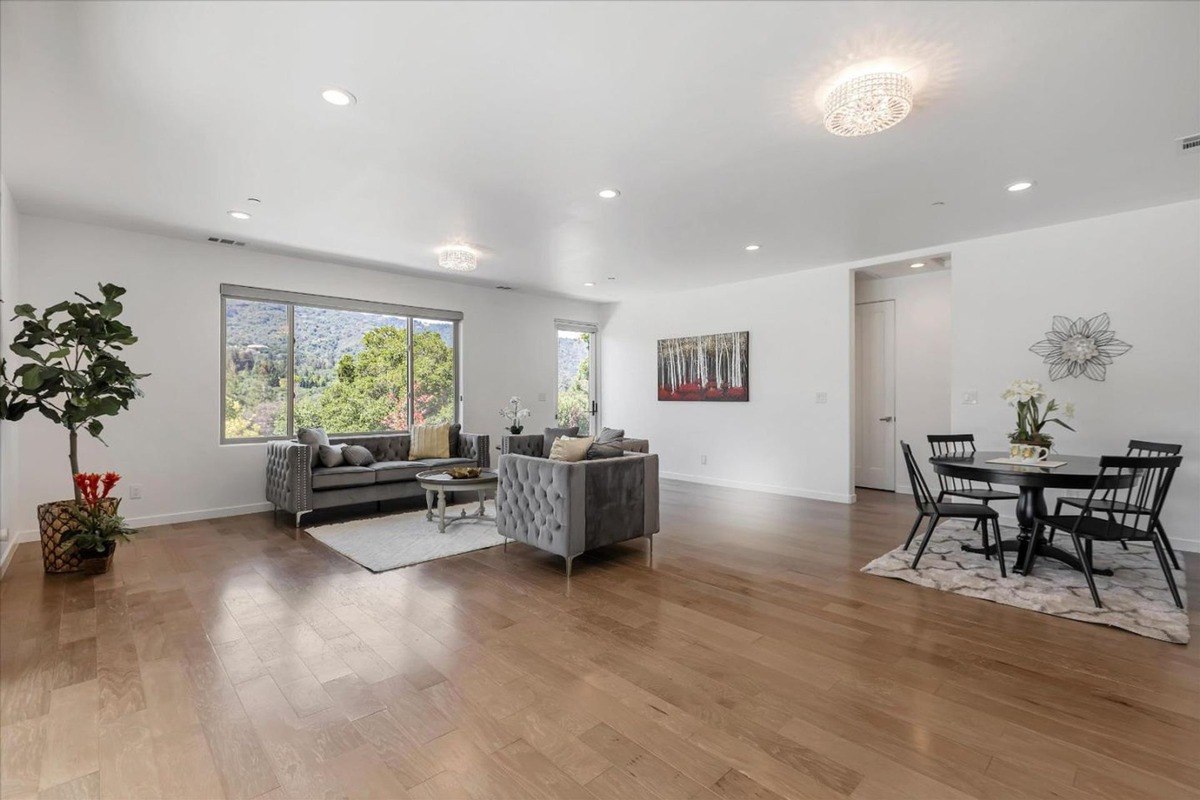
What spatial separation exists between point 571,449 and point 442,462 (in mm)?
2434

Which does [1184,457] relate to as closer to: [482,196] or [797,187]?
[797,187]

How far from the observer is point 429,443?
638 cm

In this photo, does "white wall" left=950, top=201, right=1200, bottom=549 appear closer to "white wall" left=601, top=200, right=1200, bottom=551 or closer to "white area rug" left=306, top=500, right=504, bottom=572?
"white wall" left=601, top=200, right=1200, bottom=551

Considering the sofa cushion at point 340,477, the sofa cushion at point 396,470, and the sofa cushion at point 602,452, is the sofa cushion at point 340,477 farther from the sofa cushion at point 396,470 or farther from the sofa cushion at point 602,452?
the sofa cushion at point 602,452

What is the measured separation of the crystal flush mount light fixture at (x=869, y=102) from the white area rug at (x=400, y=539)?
381 cm

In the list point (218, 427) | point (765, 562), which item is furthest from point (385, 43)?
point (218, 427)

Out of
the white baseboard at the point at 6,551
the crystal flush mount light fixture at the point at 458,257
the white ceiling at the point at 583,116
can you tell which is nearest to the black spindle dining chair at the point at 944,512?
the white ceiling at the point at 583,116

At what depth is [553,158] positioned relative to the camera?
337cm

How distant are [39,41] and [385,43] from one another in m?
1.46

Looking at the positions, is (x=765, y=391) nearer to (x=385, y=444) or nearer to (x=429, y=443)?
(x=429, y=443)

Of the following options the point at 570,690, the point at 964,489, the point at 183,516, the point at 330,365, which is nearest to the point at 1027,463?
the point at 964,489

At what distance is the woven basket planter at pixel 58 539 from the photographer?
367cm

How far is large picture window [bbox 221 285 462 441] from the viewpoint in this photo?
565 cm

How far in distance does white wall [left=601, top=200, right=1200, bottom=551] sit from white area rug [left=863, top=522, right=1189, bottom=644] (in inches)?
38.1
